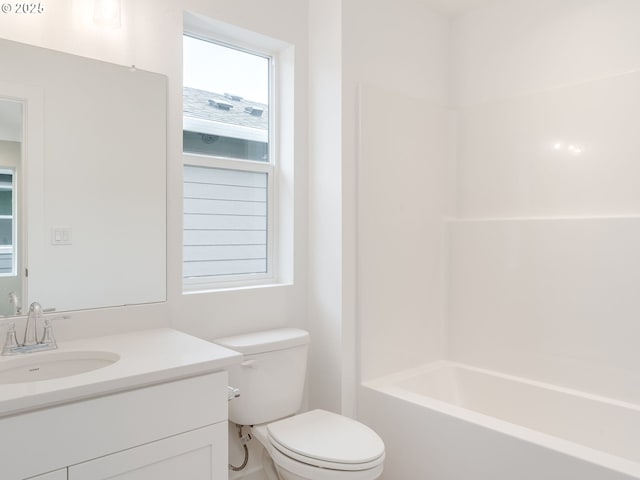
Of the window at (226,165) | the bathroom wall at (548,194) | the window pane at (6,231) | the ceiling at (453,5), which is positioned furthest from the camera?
the ceiling at (453,5)

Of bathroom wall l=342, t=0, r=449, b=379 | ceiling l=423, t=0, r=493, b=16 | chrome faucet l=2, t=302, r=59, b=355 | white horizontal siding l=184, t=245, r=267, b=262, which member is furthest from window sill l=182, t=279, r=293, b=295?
ceiling l=423, t=0, r=493, b=16

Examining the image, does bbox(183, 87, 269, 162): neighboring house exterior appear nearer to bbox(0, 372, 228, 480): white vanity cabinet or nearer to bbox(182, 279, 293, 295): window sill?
bbox(182, 279, 293, 295): window sill

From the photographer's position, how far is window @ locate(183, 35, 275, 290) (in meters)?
2.14

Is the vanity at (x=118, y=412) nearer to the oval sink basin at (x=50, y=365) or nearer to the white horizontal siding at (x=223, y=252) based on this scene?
the oval sink basin at (x=50, y=365)

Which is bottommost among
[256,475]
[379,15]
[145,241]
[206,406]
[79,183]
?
[256,475]

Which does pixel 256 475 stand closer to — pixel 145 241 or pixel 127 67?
pixel 145 241

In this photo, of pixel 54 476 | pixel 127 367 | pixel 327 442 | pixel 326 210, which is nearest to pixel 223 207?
pixel 326 210

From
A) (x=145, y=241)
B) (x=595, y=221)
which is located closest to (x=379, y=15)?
(x=595, y=221)

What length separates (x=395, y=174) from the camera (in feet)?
7.90

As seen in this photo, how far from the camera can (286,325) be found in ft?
7.61

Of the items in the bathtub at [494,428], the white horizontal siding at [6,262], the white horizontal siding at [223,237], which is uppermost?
the white horizontal siding at [223,237]

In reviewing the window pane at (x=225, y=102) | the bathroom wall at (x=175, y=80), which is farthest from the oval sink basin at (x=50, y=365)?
the window pane at (x=225, y=102)

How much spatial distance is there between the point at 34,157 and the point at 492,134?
216 cm

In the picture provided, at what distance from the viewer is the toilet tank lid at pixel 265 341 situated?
1.94m
